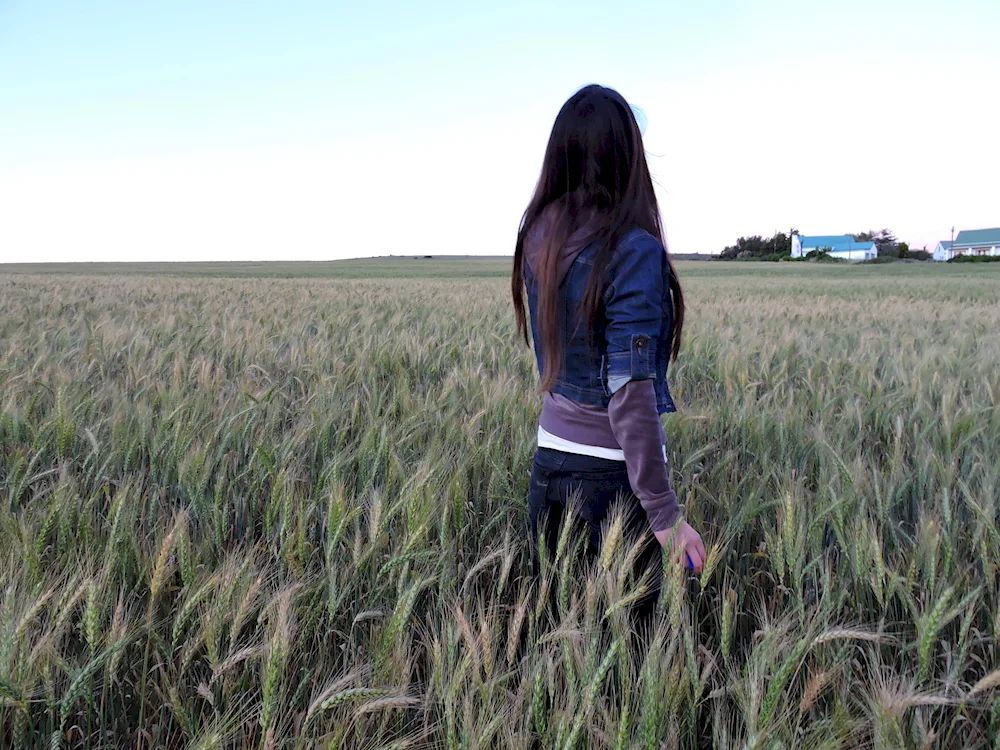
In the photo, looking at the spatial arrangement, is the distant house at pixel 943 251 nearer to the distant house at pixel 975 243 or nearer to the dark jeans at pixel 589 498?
the distant house at pixel 975 243

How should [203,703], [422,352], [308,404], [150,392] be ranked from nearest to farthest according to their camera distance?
1. [203,703]
2. [308,404]
3. [150,392]
4. [422,352]

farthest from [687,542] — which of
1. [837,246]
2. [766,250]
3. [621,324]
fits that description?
[837,246]

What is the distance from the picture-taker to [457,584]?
1.61 m

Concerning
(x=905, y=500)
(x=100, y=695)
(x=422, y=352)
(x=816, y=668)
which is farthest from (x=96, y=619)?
(x=422, y=352)

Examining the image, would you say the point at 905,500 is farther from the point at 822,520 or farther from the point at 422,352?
the point at 422,352

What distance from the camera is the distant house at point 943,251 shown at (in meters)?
85.8

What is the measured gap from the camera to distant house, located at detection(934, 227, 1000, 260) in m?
79.5

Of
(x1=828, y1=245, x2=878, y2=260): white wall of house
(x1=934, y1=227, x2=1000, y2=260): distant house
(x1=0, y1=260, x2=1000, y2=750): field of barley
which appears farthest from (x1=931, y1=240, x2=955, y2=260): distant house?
(x1=0, y1=260, x2=1000, y2=750): field of barley

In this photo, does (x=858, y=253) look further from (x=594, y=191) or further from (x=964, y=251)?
(x=594, y=191)

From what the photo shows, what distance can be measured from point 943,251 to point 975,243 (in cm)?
738

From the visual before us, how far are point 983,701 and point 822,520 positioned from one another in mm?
429

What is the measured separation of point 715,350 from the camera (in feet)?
14.2

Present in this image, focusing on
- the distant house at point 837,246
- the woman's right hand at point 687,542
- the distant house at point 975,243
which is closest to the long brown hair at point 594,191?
the woman's right hand at point 687,542

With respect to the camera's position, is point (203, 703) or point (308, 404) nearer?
point (203, 703)
